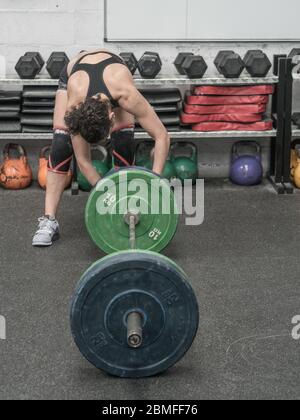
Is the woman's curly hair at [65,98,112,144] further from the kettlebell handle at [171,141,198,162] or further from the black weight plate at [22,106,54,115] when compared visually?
the kettlebell handle at [171,141,198,162]

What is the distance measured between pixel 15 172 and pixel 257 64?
147cm

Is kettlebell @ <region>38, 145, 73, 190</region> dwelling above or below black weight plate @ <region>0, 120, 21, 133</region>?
below

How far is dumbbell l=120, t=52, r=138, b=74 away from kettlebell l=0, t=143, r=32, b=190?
0.84 metres

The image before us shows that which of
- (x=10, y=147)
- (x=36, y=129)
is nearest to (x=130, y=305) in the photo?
(x=36, y=129)

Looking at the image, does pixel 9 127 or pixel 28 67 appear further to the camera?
pixel 9 127

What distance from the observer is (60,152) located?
12.3 feet

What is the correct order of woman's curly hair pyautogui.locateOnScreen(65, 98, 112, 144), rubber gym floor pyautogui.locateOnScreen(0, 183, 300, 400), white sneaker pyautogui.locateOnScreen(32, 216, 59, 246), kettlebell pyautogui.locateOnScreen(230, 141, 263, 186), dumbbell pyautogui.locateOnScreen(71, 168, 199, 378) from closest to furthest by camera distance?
dumbbell pyautogui.locateOnScreen(71, 168, 199, 378)
rubber gym floor pyautogui.locateOnScreen(0, 183, 300, 400)
woman's curly hair pyautogui.locateOnScreen(65, 98, 112, 144)
white sneaker pyautogui.locateOnScreen(32, 216, 59, 246)
kettlebell pyautogui.locateOnScreen(230, 141, 263, 186)

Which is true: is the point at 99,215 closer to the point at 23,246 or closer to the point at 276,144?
the point at 23,246

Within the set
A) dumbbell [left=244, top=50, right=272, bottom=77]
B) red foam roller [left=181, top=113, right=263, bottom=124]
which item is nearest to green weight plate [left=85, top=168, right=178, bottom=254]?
red foam roller [left=181, top=113, right=263, bottom=124]

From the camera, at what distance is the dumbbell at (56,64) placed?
4320 millimetres

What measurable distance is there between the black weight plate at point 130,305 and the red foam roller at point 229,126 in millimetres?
2251

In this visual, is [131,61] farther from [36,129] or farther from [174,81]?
[36,129]

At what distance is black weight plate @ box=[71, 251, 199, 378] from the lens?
2.30 metres
